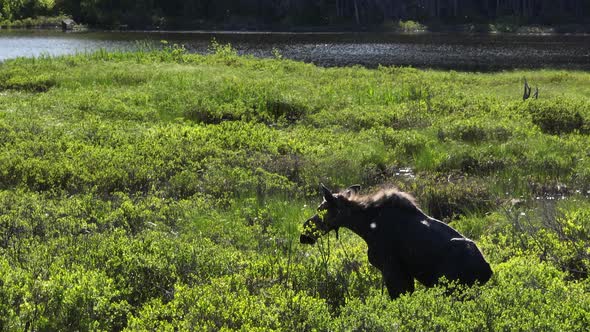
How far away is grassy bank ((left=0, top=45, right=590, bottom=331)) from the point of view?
7770 millimetres

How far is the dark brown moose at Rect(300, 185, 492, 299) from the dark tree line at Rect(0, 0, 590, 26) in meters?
97.4

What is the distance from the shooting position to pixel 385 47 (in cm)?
7038

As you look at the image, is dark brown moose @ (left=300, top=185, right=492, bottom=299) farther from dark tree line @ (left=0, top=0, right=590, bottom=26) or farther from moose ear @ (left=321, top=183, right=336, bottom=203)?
dark tree line @ (left=0, top=0, right=590, bottom=26)

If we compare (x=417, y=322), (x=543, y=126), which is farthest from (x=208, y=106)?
(x=417, y=322)

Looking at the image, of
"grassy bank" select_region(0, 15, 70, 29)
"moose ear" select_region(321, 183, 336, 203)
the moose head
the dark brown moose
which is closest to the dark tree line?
"grassy bank" select_region(0, 15, 70, 29)

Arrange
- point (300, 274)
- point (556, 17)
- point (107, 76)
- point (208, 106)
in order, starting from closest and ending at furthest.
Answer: point (300, 274), point (208, 106), point (107, 76), point (556, 17)

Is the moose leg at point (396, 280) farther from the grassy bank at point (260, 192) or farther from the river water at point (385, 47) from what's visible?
the river water at point (385, 47)

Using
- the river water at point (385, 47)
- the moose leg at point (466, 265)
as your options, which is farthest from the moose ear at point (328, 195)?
the river water at point (385, 47)

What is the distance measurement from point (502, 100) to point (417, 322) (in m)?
19.6

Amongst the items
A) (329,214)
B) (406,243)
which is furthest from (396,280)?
(329,214)

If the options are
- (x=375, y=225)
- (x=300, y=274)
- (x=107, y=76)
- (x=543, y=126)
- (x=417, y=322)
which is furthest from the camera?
(x=107, y=76)

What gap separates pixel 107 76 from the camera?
28.6 meters

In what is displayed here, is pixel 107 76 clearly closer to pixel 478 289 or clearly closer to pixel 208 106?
pixel 208 106

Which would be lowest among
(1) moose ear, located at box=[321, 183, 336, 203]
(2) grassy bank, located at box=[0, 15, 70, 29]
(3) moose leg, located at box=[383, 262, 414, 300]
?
(3) moose leg, located at box=[383, 262, 414, 300]
